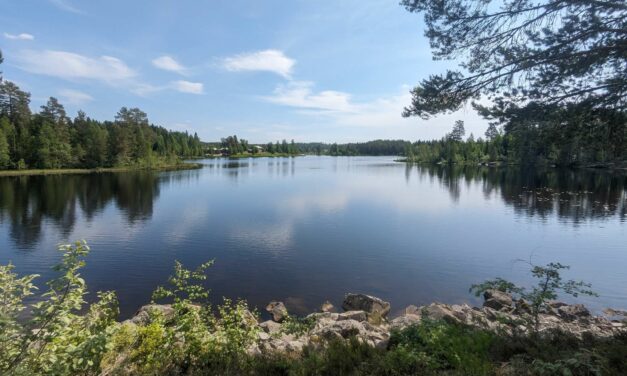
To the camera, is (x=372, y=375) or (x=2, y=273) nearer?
(x=2, y=273)

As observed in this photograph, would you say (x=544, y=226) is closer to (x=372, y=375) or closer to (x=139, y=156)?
(x=372, y=375)

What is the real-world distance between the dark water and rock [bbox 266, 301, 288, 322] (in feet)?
2.29

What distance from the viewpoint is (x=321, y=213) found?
33156mm

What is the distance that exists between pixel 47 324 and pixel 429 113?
11.0m

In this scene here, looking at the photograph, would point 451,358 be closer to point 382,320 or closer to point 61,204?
point 382,320

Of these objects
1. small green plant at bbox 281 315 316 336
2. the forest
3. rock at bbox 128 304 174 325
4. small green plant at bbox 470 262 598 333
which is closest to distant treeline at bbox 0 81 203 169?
the forest

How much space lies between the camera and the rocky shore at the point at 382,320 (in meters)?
8.54

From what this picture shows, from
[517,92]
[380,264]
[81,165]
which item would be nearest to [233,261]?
[380,264]

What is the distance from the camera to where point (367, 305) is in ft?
44.3

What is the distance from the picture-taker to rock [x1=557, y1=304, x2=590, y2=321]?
497 inches

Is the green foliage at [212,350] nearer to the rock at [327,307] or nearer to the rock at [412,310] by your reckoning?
the rock at [412,310]

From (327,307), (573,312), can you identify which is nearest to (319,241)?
(327,307)

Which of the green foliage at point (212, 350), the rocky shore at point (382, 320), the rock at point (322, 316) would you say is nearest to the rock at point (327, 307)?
the rocky shore at point (382, 320)

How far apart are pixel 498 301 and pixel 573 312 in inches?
102
